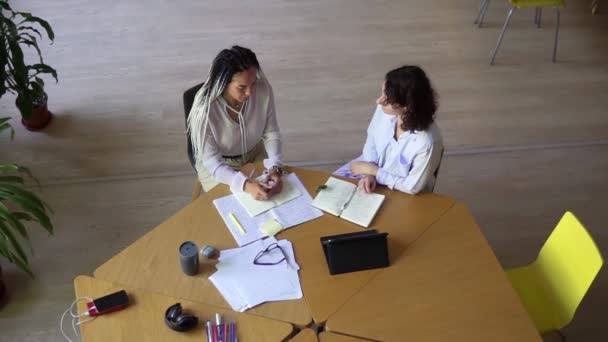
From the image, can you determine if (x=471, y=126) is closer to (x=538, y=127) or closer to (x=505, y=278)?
(x=538, y=127)

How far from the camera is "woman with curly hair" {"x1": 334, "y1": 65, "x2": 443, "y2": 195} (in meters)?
2.38

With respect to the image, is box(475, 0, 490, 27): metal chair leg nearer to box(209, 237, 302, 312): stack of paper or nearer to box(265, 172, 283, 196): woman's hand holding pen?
box(265, 172, 283, 196): woman's hand holding pen

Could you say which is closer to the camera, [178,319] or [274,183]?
[178,319]

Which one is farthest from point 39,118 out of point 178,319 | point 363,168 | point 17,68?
point 178,319

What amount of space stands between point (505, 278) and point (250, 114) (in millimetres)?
1320

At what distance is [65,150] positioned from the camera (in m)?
3.75

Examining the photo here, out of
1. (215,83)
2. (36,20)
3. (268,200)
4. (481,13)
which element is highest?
(36,20)

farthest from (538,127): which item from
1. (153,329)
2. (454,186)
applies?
(153,329)

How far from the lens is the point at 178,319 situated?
189 centimetres

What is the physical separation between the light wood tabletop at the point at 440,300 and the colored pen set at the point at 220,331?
33 centimetres

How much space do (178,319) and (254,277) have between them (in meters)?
0.32

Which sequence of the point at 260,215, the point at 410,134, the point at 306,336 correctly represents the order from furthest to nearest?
the point at 410,134 < the point at 260,215 < the point at 306,336

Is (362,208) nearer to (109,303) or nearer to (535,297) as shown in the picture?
(535,297)

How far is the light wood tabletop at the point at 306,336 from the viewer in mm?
1876
